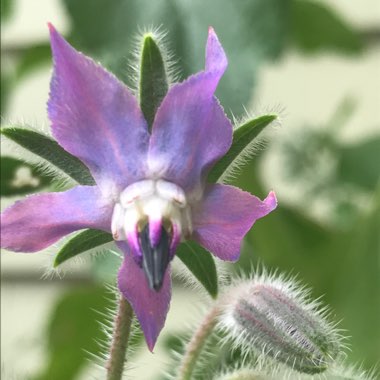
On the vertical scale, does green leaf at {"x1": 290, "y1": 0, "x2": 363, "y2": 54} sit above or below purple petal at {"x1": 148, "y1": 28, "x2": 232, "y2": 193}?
below

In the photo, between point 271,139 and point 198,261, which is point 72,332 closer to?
point 271,139

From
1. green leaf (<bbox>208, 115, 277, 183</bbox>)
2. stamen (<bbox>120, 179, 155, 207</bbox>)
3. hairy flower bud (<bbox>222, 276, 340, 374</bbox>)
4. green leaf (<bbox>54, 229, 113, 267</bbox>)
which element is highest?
green leaf (<bbox>208, 115, 277, 183</bbox>)

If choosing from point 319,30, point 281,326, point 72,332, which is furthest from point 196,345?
point 319,30

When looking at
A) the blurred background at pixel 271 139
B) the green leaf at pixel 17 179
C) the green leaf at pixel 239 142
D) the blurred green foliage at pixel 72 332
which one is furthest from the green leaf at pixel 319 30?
the green leaf at pixel 239 142

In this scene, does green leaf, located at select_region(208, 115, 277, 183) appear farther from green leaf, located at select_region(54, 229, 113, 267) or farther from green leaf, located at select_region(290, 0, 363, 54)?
green leaf, located at select_region(290, 0, 363, 54)

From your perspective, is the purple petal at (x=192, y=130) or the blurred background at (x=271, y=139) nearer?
the purple petal at (x=192, y=130)

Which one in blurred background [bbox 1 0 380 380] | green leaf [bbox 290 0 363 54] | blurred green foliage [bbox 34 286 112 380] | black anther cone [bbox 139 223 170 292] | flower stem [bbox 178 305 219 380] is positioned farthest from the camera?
green leaf [bbox 290 0 363 54]

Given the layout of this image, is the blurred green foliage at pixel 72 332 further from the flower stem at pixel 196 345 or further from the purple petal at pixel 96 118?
the purple petal at pixel 96 118

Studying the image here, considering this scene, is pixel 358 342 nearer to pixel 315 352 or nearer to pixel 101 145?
pixel 315 352

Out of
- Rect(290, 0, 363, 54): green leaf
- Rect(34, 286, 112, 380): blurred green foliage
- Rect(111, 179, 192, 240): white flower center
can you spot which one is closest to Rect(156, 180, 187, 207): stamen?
Rect(111, 179, 192, 240): white flower center
